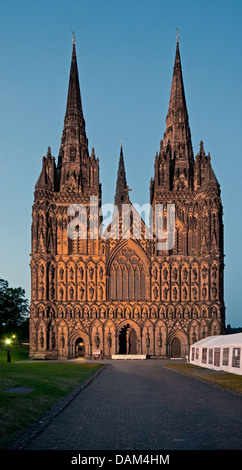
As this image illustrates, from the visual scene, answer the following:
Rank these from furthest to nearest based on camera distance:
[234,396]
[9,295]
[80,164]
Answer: [9,295]
[80,164]
[234,396]

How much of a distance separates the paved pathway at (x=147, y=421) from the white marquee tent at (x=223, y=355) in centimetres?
1132

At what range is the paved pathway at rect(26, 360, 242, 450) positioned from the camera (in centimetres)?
1174

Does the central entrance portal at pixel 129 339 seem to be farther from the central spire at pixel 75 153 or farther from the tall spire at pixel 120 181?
the tall spire at pixel 120 181

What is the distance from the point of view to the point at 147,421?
14727mm

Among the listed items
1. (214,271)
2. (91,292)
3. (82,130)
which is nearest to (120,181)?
(82,130)

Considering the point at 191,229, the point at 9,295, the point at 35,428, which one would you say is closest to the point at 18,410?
the point at 35,428

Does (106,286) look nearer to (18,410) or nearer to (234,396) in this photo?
(234,396)

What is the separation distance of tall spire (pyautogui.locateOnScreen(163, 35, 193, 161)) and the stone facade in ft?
13.9

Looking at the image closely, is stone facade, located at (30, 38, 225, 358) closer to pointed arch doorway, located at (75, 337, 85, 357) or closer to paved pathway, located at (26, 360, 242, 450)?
pointed arch doorway, located at (75, 337, 85, 357)

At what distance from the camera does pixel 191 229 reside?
6425 centimetres

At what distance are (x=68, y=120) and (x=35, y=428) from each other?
210 ft

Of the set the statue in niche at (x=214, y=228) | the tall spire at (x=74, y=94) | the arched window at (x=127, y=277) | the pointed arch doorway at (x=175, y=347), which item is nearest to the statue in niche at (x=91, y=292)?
the arched window at (x=127, y=277)

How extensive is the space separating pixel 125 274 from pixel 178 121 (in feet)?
88.4

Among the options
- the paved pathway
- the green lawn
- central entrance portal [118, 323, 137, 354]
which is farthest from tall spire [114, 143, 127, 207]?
the paved pathway
